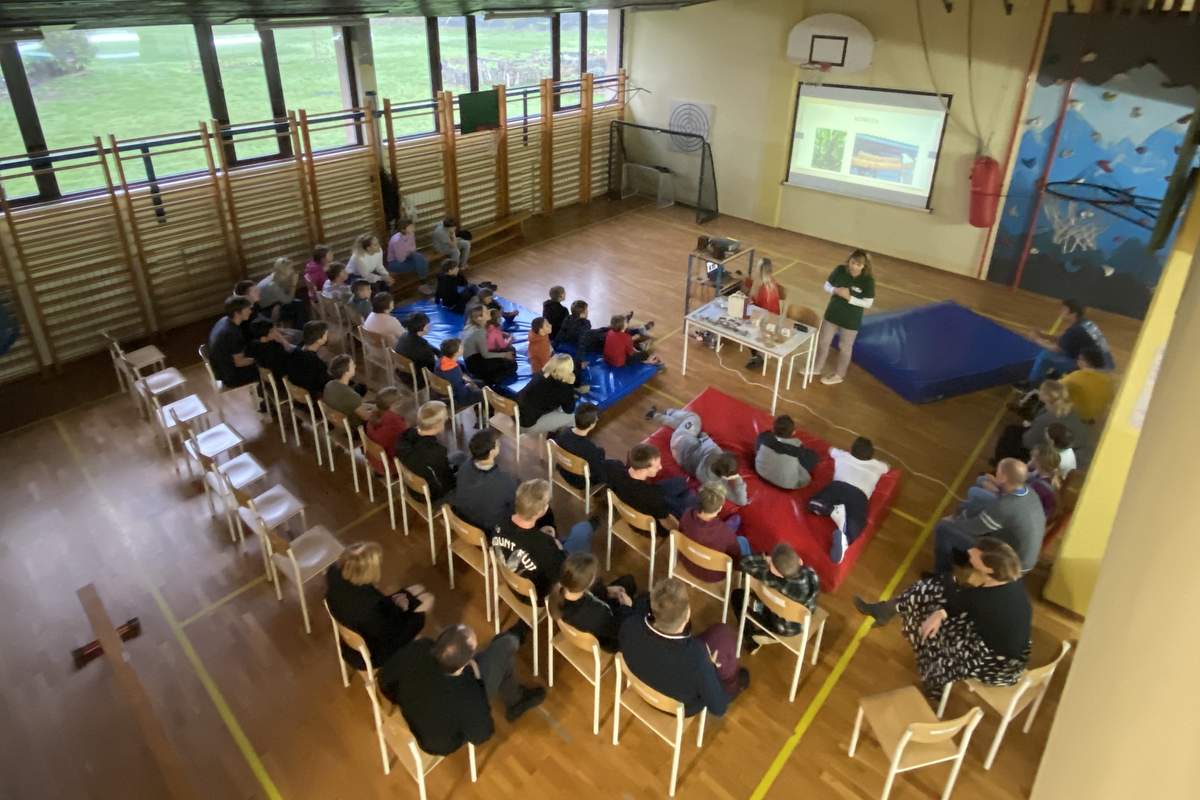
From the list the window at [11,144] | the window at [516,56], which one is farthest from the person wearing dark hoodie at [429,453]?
the window at [516,56]

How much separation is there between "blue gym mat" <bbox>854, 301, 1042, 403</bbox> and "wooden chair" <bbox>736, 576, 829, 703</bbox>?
12.8 ft

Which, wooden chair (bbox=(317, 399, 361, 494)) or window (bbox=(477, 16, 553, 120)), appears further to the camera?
window (bbox=(477, 16, 553, 120))

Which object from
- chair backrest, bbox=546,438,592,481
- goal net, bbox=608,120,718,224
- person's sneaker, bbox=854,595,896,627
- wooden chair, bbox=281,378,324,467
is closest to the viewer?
person's sneaker, bbox=854,595,896,627

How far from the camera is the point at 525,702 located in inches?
173

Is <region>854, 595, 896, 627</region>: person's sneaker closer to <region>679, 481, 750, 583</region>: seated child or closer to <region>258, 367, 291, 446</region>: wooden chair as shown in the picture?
<region>679, 481, 750, 583</region>: seated child

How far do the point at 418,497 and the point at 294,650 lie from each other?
1300mm

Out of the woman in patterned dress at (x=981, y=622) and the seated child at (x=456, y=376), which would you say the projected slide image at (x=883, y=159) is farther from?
the woman in patterned dress at (x=981, y=622)

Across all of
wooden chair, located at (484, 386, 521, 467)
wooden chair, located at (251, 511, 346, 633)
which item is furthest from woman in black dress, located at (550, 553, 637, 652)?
wooden chair, located at (484, 386, 521, 467)

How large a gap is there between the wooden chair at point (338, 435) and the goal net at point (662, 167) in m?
8.03

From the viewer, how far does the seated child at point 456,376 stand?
6.62 meters

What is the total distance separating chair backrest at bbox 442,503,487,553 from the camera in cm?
463

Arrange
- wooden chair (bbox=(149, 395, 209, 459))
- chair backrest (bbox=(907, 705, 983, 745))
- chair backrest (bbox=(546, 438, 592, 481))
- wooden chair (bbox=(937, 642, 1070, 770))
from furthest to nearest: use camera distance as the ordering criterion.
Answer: wooden chair (bbox=(149, 395, 209, 459)), chair backrest (bbox=(546, 438, 592, 481)), wooden chair (bbox=(937, 642, 1070, 770)), chair backrest (bbox=(907, 705, 983, 745))

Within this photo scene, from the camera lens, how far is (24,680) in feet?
15.2

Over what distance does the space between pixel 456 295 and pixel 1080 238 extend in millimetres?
8064
